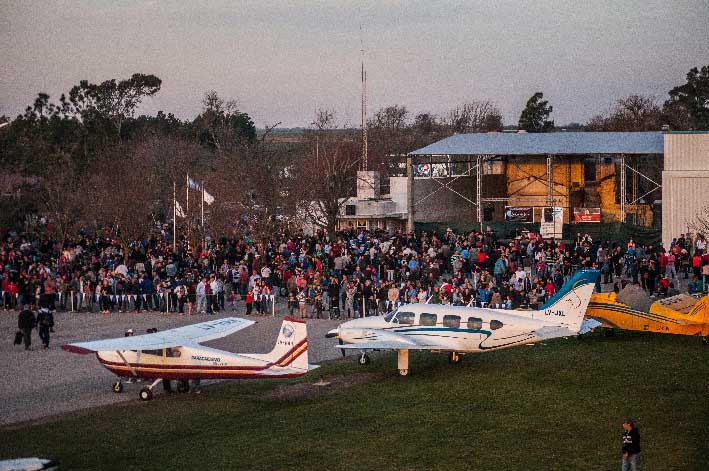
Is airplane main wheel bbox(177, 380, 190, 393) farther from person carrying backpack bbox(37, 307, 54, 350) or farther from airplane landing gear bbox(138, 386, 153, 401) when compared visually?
person carrying backpack bbox(37, 307, 54, 350)

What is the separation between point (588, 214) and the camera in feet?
172

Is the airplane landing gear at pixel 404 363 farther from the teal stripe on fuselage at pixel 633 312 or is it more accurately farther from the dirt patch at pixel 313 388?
the teal stripe on fuselage at pixel 633 312

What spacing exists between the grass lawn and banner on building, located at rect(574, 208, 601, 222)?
2429cm

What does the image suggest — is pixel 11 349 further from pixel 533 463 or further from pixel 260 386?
pixel 533 463

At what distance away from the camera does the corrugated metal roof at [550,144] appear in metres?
50.2

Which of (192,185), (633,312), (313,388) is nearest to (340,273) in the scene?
(192,185)

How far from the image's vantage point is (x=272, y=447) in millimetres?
Result: 19844

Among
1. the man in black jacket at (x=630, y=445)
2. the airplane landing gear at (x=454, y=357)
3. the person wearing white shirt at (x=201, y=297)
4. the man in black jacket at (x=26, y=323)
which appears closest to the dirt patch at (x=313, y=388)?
the airplane landing gear at (x=454, y=357)

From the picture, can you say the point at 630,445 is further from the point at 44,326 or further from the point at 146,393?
the point at 44,326

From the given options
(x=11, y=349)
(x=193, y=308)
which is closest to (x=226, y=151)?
(x=193, y=308)

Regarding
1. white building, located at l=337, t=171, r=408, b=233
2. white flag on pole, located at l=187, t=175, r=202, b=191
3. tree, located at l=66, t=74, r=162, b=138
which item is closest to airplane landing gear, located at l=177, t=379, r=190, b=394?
white flag on pole, located at l=187, t=175, r=202, b=191

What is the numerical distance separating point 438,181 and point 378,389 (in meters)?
32.6

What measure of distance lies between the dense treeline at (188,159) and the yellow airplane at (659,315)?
69.7 feet

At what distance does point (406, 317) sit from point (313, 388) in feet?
10.6
